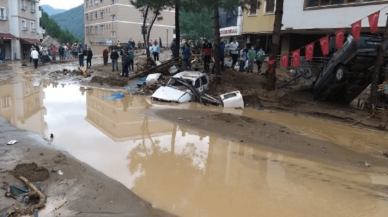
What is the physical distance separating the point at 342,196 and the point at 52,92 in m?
15.0

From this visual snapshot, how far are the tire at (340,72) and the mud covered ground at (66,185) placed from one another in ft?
32.4

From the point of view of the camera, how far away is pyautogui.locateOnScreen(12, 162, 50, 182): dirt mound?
6176mm

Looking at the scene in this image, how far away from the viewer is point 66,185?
6.09m

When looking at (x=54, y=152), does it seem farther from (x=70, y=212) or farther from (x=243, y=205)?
(x=243, y=205)

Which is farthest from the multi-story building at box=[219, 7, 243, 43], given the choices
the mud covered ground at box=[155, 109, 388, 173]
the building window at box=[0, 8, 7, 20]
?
the building window at box=[0, 8, 7, 20]

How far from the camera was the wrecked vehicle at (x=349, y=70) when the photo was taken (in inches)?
469

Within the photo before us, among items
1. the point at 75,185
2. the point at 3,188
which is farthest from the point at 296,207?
the point at 3,188

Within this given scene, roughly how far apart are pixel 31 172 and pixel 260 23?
22.7 metres

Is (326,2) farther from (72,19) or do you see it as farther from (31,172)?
(72,19)

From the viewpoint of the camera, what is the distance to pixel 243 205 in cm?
582

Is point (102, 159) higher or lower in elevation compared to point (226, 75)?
lower

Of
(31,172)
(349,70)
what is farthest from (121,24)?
(31,172)

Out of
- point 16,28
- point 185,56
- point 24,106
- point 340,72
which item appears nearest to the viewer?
point 340,72

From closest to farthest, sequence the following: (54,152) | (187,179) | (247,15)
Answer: (187,179) < (54,152) < (247,15)
